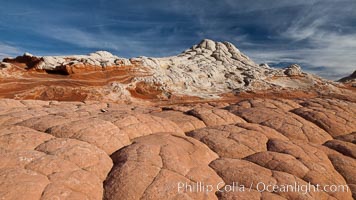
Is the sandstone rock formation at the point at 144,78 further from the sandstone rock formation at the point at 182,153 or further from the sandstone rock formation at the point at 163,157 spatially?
the sandstone rock formation at the point at 163,157

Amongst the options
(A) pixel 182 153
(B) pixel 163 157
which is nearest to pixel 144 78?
(A) pixel 182 153

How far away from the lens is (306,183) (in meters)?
7.13

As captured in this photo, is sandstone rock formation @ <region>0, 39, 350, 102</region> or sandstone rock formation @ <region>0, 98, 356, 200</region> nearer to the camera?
sandstone rock formation @ <region>0, 98, 356, 200</region>

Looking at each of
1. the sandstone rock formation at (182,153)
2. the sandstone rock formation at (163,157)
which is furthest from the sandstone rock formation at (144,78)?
the sandstone rock formation at (163,157)

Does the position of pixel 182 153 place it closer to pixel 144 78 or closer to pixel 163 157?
pixel 163 157

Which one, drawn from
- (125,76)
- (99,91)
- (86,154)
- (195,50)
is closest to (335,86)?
(195,50)

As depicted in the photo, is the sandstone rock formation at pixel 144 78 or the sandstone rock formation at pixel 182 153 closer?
the sandstone rock formation at pixel 182 153

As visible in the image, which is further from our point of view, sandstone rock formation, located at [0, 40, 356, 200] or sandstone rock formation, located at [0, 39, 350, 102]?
sandstone rock formation, located at [0, 39, 350, 102]

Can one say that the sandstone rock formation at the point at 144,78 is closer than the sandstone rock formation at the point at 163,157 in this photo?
No

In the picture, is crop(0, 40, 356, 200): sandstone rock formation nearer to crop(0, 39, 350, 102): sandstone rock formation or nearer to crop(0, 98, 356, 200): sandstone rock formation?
crop(0, 98, 356, 200): sandstone rock formation

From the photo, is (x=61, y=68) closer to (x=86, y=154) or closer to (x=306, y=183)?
(x=86, y=154)

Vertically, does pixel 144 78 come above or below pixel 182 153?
above

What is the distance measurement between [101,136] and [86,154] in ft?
3.59

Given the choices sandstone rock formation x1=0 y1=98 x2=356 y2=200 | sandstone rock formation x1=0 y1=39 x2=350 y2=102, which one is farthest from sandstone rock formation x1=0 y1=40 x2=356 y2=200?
sandstone rock formation x1=0 y1=39 x2=350 y2=102
